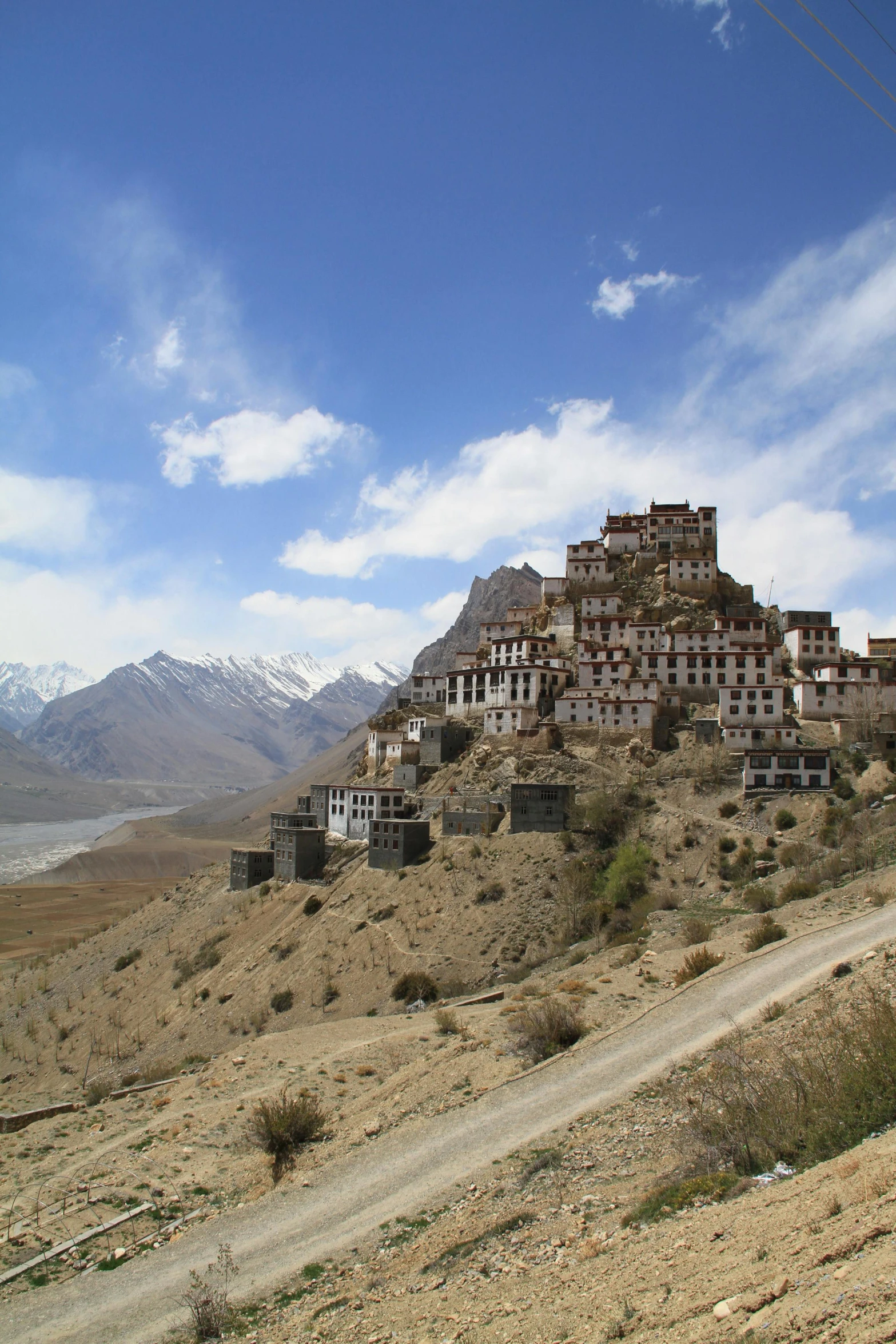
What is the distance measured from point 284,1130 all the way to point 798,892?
2087cm

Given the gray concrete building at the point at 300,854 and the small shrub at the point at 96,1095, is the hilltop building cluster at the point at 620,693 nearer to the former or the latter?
the gray concrete building at the point at 300,854

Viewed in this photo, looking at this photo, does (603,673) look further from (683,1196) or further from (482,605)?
(482,605)

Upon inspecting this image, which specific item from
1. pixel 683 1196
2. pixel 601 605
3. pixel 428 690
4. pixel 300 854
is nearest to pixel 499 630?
pixel 428 690

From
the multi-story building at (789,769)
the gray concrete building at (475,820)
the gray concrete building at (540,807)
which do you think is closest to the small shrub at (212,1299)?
the gray concrete building at (540,807)

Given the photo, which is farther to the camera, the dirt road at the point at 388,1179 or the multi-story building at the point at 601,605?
the multi-story building at the point at 601,605

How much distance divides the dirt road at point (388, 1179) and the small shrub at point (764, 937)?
3031 millimetres

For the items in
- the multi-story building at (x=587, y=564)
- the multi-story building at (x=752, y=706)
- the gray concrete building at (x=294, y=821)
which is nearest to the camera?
the multi-story building at (x=752, y=706)

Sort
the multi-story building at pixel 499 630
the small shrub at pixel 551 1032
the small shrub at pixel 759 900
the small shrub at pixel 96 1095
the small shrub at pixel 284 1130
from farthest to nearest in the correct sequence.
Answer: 1. the multi-story building at pixel 499 630
2. the small shrub at pixel 759 900
3. the small shrub at pixel 96 1095
4. the small shrub at pixel 551 1032
5. the small shrub at pixel 284 1130

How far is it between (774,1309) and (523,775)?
155 ft

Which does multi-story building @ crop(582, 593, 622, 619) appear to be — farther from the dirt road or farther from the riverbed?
the riverbed

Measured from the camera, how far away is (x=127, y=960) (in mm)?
55531

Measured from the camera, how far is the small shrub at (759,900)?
95.2ft

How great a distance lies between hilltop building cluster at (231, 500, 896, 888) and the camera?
49531mm

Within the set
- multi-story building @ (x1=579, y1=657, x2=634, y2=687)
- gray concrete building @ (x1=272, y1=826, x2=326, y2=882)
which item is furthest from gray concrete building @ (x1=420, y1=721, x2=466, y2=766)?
multi-story building @ (x1=579, y1=657, x2=634, y2=687)
